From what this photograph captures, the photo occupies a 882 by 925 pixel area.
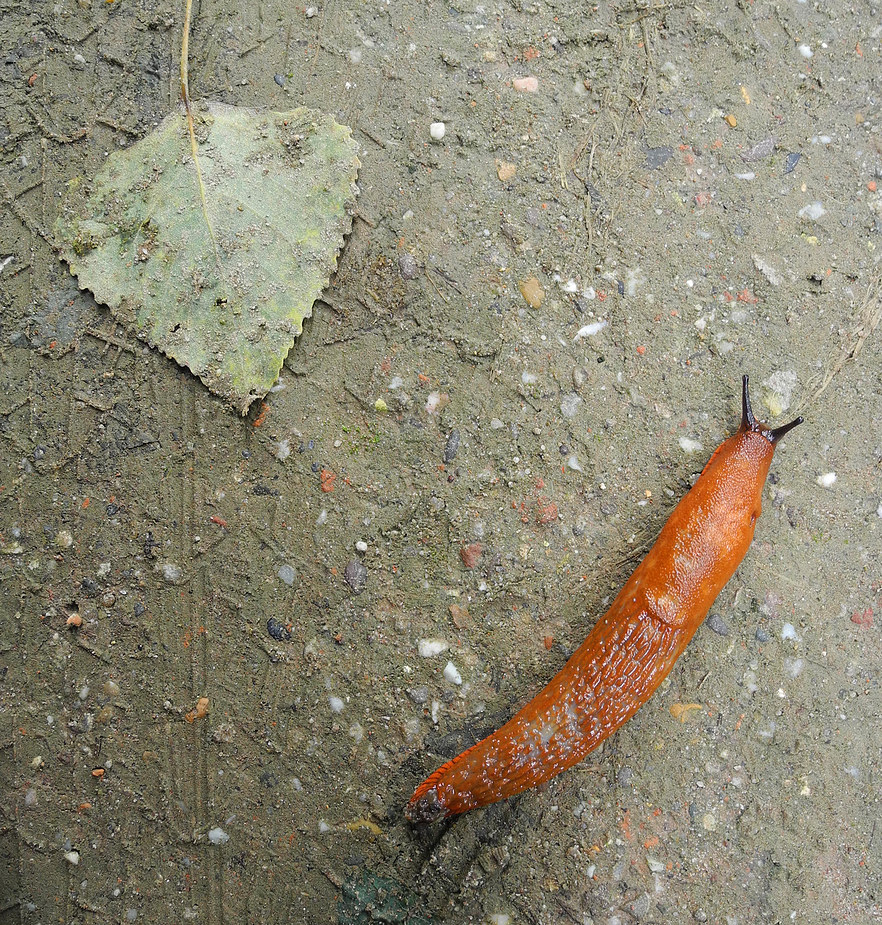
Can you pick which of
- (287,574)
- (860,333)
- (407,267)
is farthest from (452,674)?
(860,333)

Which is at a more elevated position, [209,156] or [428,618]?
[209,156]

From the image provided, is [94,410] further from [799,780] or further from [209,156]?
[799,780]

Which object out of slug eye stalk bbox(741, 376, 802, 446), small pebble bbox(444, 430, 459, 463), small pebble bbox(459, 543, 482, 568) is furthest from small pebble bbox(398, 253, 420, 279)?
slug eye stalk bbox(741, 376, 802, 446)

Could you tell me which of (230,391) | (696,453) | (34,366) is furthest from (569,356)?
(34,366)

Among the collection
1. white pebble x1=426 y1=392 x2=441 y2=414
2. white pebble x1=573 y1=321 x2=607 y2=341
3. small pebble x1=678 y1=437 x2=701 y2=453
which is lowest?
small pebble x1=678 y1=437 x2=701 y2=453

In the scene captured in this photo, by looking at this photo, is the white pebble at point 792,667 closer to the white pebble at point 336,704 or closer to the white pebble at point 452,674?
the white pebble at point 452,674

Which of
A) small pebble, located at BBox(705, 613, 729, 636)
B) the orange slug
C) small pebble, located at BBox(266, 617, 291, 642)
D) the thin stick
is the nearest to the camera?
the orange slug

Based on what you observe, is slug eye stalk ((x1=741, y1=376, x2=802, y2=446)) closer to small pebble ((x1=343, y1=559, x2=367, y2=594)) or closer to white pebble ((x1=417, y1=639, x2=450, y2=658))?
white pebble ((x1=417, y1=639, x2=450, y2=658))
